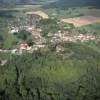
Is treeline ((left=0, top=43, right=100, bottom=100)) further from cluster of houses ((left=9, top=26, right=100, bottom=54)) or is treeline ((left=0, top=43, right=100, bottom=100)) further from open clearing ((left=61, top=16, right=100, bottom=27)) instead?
open clearing ((left=61, top=16, right=100, bottom=27))

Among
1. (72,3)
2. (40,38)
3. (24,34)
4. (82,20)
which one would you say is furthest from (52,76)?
(72,3)

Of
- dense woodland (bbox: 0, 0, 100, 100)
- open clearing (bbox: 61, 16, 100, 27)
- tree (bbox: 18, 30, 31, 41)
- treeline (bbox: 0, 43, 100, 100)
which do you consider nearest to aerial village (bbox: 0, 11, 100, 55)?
tree (bbox: 18, 30, 31, 41)

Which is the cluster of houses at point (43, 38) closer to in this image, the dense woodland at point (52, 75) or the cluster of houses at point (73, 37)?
the cluster of houses at point (73, 37)

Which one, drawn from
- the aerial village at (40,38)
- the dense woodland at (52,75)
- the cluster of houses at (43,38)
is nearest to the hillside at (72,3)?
the aerial village at (40,38)

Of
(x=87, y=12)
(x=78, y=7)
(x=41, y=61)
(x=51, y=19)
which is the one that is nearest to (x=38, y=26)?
(x=51, y=19)

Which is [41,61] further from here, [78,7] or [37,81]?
[78,7]

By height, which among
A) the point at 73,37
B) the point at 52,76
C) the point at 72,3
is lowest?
the point at 72,3

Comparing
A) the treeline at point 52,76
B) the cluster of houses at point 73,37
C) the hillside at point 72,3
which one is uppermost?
the treeline at point 52,76

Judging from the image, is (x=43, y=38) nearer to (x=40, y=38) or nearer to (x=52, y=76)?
(x=40, y=38)
